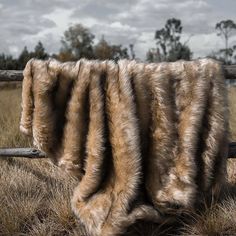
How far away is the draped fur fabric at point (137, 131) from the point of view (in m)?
3.82

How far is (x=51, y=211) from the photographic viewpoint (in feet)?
13.9

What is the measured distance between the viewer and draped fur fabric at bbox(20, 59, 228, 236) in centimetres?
382

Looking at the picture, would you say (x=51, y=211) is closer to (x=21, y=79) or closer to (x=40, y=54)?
(x=21, y=79)

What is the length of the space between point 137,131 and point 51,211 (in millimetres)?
943

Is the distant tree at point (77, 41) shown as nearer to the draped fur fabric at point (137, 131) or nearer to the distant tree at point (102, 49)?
the distant tree at point (102, 49)

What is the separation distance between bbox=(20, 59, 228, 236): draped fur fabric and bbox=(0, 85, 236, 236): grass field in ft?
0.47

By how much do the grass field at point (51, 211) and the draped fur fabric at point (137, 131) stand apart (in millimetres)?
144

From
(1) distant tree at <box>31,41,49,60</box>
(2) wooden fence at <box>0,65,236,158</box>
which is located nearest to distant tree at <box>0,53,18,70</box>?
(1) distant tree at <box>31,41,49,60</box>

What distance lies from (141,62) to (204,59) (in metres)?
0.43

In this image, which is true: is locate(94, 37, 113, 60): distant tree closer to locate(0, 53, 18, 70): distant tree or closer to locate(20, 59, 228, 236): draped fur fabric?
locate(0, 53, 18, 70): distant tree

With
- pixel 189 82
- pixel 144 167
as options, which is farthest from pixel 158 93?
pixel 144 167

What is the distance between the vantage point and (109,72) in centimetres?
392

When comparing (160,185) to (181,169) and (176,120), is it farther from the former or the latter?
(176,120)

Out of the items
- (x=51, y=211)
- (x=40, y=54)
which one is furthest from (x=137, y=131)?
(x=40, y=54)
